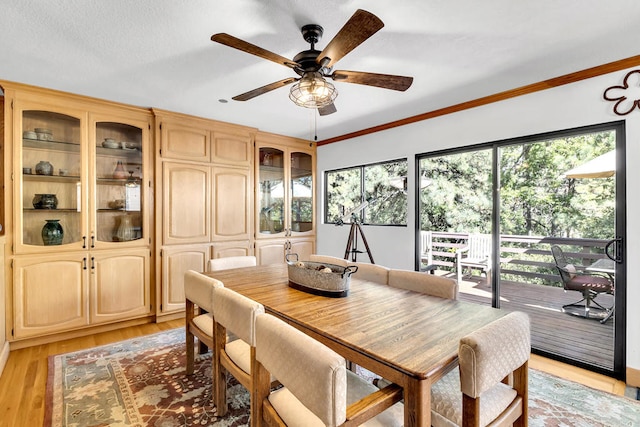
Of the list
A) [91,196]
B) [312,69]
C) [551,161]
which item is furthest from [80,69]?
[551,161]

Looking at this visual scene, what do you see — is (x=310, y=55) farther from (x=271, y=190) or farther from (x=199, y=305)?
(x=271, y=190)

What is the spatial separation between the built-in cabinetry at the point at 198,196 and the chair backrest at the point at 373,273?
205cm

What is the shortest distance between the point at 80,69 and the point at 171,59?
32.0 inches

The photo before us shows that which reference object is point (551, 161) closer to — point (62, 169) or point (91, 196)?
point (91, 196)

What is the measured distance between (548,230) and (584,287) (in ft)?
1.74

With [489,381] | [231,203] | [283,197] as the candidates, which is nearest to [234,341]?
[489,381]

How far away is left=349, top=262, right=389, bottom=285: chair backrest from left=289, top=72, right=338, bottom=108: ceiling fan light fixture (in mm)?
1235

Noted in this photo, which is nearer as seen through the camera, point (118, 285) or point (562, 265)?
point (562, 265)

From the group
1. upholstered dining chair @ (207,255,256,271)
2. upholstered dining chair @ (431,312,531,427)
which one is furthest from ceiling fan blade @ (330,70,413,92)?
upholstered dining chair @ (207,255,256,271)

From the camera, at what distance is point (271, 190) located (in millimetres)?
4340

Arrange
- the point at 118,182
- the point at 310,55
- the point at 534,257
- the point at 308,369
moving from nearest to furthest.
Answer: the point at 308,369
the point at 310,55
the point at 534,257
the point at 118,182

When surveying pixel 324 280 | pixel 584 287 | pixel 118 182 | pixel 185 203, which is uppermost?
pixel 118 182

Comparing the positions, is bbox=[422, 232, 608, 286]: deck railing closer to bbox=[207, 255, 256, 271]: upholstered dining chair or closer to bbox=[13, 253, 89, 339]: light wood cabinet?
bbox=[207, 255, 256, 271]: upholstered dining chair

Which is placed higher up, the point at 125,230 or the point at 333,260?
the point at 125,230
